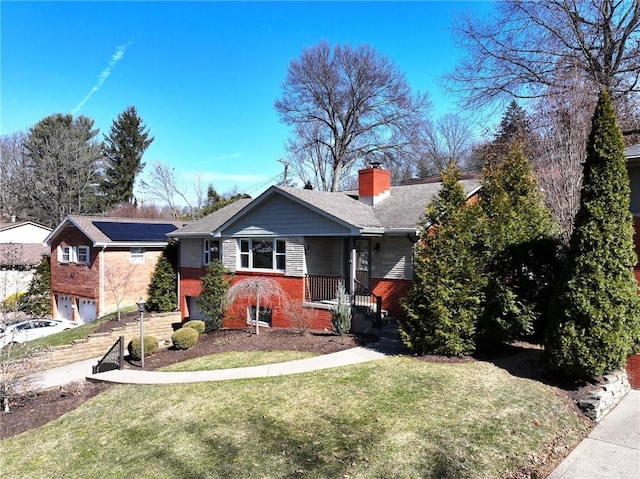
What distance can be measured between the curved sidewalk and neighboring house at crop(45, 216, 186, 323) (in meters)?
13.3

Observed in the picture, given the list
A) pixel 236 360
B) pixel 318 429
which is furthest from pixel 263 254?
pixel 318 429

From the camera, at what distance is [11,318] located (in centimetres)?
1091

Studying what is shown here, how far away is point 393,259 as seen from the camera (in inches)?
577

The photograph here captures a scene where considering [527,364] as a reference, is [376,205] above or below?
above

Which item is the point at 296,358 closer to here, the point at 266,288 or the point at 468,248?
the point at 266,288

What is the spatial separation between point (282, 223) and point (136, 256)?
41.4 feet

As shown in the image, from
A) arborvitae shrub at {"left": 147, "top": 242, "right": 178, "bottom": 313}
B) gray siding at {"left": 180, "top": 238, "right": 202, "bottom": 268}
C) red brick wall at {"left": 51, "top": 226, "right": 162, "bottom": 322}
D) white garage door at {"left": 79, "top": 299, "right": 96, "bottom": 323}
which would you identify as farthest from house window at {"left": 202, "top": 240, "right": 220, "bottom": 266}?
white garage door at {"left": 79, "top": 299, "right": 96, "bottom": 323}

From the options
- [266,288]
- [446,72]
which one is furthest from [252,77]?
[266,288]

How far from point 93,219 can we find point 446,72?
73.0 feet

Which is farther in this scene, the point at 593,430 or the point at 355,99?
the point at 355,99

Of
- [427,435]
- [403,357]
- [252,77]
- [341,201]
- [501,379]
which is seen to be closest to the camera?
[427,435]

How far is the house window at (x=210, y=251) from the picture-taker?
821 inches

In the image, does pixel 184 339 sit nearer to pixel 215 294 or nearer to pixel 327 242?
pixel 215 294

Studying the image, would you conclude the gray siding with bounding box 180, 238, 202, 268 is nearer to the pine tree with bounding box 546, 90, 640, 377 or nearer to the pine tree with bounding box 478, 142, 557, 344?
the pine tree with bounding box 478, 142, 557, 344
